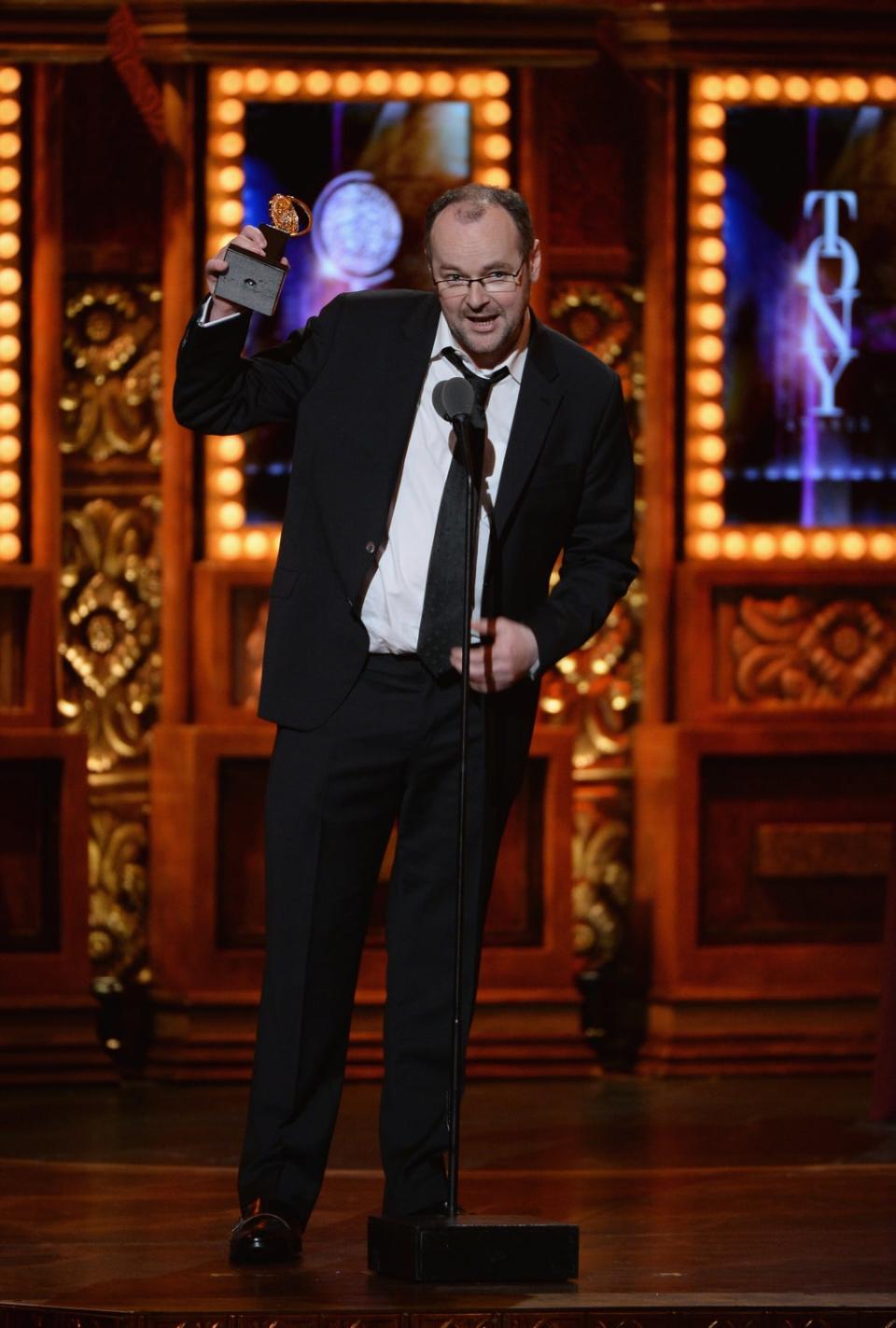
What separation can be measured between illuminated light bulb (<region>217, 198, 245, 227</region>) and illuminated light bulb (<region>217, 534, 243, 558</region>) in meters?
0.76

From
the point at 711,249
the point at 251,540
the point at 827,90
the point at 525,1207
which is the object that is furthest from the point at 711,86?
the point at 525,1207

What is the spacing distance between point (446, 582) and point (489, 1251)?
899 millimetres

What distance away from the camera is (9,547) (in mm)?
5766

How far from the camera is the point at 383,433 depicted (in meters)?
3.33

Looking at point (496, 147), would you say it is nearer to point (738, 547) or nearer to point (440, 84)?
point (440, 84)

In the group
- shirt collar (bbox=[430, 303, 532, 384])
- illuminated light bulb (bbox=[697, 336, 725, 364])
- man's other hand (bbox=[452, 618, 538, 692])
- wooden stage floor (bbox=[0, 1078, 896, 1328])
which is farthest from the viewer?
illuminated light bulb (bbox=[697, 336, 725, 364])

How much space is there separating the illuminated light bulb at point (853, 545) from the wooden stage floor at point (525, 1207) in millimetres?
1286

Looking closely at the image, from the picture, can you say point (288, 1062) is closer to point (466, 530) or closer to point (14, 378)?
point (466, 530)

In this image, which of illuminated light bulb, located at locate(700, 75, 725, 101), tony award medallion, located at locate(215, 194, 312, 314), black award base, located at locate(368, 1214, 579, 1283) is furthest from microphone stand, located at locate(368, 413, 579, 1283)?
illuminated light bulb, located at locate(700, 75, 725, 101)

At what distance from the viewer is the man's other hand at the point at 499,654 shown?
3.21m

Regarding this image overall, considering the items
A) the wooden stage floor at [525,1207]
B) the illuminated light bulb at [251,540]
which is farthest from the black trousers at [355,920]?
the illuminated light bulb at [251,540]

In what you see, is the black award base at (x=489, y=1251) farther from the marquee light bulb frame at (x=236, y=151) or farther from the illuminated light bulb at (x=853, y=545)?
the illuminated light bulb at (x=853, y=545)

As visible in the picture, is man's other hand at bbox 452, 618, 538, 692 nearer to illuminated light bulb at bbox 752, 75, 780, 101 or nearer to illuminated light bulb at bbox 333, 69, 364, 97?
illuminated light bulb at bbox 333, 69, 364, 97

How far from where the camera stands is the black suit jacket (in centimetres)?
330
